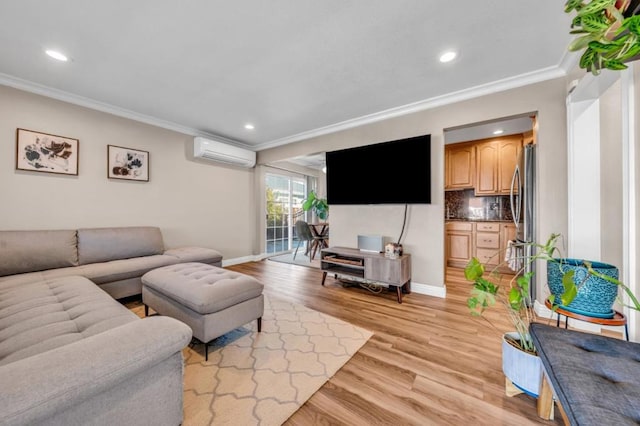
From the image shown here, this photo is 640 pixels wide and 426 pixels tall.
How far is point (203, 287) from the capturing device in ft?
5.62

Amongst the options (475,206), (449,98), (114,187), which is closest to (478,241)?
(475,206)

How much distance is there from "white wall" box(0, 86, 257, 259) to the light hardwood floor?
8.25 feet

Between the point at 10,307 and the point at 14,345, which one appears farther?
the point at 10,307

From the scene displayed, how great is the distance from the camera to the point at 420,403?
1.30 m

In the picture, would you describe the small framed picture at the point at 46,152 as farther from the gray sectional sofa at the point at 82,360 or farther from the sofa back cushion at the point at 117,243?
the gray sectional sofa at the point at 82,360

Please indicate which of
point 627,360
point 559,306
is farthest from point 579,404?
point 559,306

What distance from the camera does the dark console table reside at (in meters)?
2.74

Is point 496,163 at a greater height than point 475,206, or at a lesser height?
greater

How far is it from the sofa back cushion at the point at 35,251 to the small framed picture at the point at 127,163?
3.04 ft

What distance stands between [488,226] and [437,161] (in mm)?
2036

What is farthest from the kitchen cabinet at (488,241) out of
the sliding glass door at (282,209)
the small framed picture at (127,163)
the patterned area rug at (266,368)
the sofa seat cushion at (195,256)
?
the small framed picture at (127,163)

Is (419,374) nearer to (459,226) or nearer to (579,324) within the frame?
(579,324)

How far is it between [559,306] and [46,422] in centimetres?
215

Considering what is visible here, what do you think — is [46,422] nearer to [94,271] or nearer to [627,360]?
[627,360]
